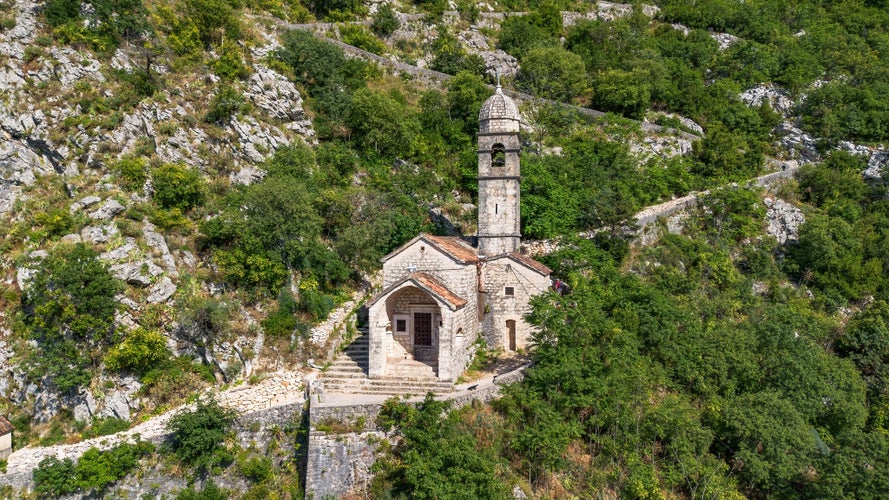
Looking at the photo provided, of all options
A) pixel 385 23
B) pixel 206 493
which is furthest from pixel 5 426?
pixel 385 23

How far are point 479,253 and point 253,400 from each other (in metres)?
10.9

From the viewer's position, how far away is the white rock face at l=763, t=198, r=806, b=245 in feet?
108

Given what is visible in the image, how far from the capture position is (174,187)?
24094 mm

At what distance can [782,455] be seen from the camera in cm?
1741

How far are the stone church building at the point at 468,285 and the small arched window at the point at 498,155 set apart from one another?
0.05 metres

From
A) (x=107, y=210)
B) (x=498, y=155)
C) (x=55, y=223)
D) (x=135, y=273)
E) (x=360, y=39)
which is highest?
(x=360, y=39)

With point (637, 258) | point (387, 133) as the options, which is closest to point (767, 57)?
point (637, 258)

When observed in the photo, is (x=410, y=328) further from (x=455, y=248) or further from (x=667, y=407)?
(x=667, y=407)

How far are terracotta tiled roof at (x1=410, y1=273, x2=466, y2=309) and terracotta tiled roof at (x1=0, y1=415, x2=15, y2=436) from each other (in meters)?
14.3

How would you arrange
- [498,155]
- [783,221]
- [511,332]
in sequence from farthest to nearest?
[783,221] → [498,155] → [511,332]

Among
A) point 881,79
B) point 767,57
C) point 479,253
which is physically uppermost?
point 767,57

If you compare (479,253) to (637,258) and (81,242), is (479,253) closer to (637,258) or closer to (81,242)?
(637,258)

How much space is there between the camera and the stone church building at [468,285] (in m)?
20.0

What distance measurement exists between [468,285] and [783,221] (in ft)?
75.6
